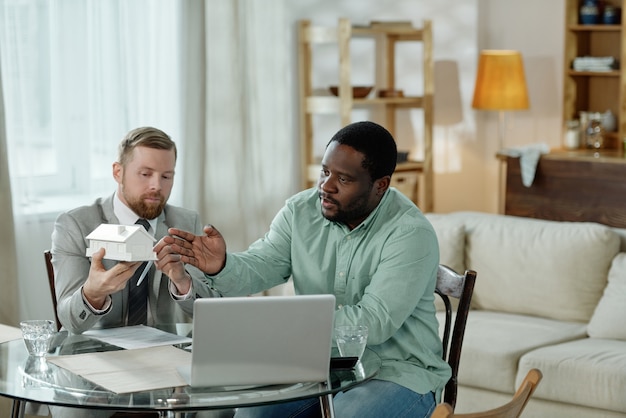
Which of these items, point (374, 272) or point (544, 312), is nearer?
point (374, 272)

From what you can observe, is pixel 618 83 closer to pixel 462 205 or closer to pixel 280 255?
pixel 462 205

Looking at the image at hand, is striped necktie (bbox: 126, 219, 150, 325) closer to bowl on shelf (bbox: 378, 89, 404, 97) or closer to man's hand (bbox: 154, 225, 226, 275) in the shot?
man's hand (bbox: 154, 225, 226, 275)

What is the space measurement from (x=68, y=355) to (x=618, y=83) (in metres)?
4.83

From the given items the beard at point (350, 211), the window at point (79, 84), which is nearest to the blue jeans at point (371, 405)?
the beard at point (350, 211)

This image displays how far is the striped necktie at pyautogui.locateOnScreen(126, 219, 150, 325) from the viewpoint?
8.25 ft

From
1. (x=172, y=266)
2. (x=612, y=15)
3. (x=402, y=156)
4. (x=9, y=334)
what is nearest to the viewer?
(x=172, y=266)

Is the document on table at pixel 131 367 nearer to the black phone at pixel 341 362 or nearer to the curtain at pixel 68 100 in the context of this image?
the black phone at pixel 341 362

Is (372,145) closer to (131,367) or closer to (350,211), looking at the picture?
(350,211)

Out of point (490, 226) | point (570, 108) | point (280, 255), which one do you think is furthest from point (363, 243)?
point (570, 108)

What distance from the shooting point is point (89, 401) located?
1840 mm

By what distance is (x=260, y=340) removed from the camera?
1.87 m

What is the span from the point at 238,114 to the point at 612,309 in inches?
81.6

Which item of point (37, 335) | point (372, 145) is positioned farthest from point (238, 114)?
point (37, 335)

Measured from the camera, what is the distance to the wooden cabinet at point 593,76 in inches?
237
